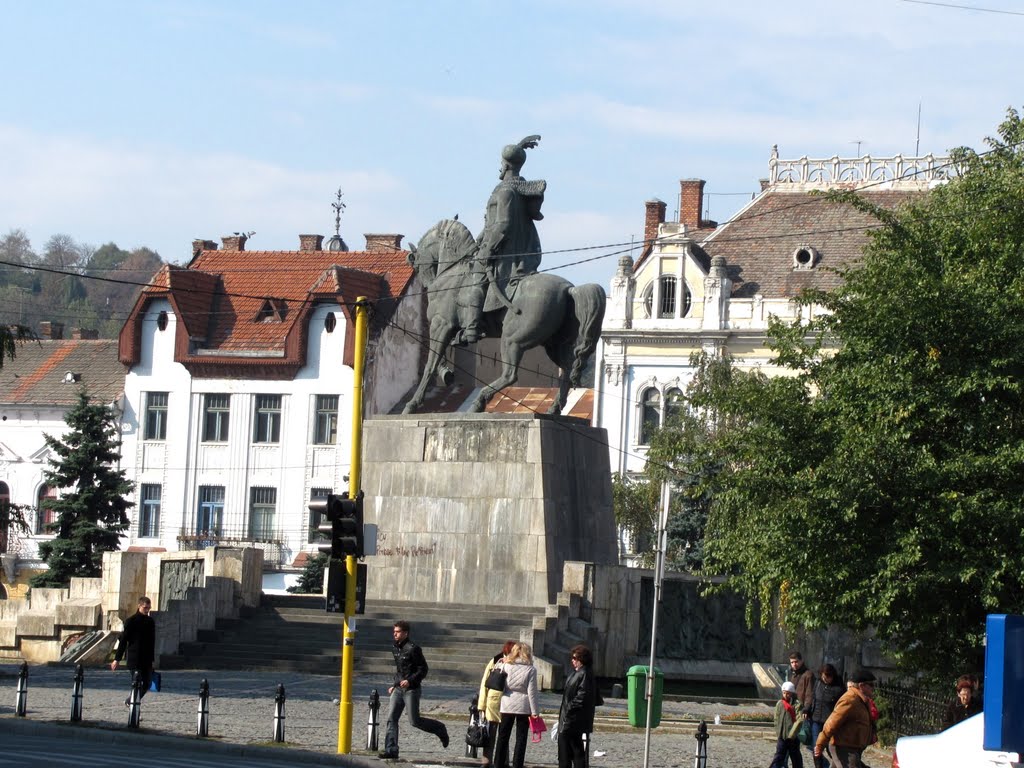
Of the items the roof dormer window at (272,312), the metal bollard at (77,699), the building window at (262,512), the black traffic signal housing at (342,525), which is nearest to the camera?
the black traffic signal housing at (342,525)

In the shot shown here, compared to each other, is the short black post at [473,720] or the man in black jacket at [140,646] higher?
the man in black jacket at [140,646]

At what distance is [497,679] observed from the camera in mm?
19672

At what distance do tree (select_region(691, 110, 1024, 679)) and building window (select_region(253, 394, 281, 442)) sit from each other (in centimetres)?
4351

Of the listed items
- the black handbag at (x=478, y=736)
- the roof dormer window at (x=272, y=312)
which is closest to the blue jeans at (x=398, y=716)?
the black handbag at (x=478, y=736)

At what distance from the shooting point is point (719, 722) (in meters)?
26.5

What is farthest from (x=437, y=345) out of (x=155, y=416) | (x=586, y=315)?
(x=155, y=416)

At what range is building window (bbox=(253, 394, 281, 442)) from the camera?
69250 mm

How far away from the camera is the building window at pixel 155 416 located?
71000mm

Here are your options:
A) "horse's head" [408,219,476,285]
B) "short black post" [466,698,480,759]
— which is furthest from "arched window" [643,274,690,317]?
"short black post" [466,698,480,759]

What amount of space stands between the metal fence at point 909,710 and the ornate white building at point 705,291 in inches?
1623

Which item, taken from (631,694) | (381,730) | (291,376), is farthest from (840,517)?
(291,376)

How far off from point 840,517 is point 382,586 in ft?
37.2

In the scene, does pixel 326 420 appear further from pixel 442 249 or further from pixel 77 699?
pixel 77 699

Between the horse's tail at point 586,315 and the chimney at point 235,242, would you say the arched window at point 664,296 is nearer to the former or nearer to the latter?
the chimney at point 235,242
